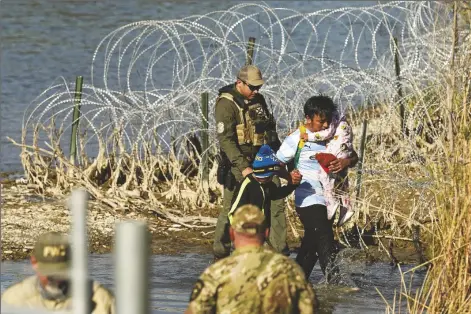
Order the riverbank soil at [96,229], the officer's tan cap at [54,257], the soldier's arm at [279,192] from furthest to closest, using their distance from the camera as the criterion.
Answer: the riverbank soil at [96,229], the soldier's arm at [279,192], the officer's tan cap at [54,257]

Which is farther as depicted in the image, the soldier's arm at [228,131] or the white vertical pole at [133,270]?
the soldier's arm at [228,131]

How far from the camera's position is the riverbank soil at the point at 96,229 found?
10844mm

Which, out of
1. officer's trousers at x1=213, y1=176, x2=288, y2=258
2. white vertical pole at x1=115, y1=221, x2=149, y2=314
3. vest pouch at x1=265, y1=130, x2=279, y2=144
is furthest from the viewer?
officer's trousers at x1=213, y1=176, x2=288, y2=258

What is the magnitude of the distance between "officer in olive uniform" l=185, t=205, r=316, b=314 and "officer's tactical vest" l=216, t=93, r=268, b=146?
10.9ft

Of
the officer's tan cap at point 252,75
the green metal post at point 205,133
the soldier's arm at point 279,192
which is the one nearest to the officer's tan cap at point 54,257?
the soldier's arm at point 279,192

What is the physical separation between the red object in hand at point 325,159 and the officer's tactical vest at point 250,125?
0.47m

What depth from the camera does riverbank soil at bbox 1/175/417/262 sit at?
10844mm

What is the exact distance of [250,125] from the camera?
9500 millimetres

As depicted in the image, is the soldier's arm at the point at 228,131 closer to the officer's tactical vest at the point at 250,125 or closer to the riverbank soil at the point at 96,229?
the officer's tactical vest at the point at 250,125

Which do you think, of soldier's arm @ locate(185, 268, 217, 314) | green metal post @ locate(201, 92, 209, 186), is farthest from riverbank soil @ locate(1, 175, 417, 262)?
soldier's arm @ locate(185, 268, 217, 314)

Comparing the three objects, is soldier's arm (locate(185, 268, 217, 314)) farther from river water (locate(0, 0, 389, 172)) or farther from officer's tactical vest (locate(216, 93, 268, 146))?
river water (locate(0, 0, 389, 172))

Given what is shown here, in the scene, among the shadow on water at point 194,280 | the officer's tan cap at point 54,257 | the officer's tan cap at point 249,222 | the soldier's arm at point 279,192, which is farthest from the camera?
the soldier's arm at point 279,192

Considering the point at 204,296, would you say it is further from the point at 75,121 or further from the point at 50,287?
the point at 75,121

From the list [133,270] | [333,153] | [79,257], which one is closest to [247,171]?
[333,153]
